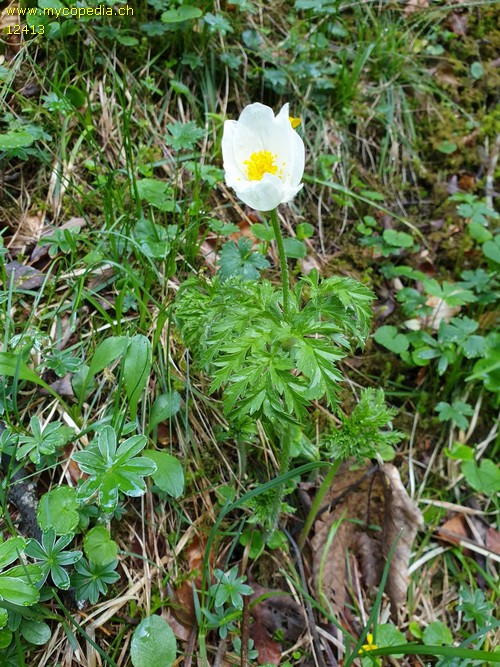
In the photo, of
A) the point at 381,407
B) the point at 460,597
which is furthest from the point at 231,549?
the point at 460,597

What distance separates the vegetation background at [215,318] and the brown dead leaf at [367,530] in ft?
0.04

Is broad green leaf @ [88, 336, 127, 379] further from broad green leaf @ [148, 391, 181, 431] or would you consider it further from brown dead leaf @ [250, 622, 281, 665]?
brown dead leaf @ [250, 622, 281, 665]

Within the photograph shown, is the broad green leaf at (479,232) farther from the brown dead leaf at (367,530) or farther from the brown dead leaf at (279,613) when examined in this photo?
the brown dead leaf at (279,613)

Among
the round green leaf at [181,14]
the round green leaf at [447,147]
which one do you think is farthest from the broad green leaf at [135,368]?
the round green leaf at [447,147]

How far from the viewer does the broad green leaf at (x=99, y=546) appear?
1910mm

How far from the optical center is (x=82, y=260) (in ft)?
8.18

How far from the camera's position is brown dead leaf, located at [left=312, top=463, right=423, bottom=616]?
8.09 feet

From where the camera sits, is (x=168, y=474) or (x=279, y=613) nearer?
(x=168, y=474)

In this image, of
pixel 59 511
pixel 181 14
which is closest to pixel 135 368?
pixel 59 511

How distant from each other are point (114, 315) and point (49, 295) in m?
0.30

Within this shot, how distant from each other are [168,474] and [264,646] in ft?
2.59

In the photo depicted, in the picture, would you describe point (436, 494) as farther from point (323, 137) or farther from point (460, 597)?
point (323, 137)

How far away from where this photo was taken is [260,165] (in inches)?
72.4

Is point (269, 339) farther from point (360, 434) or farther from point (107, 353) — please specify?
point (107, 353)
